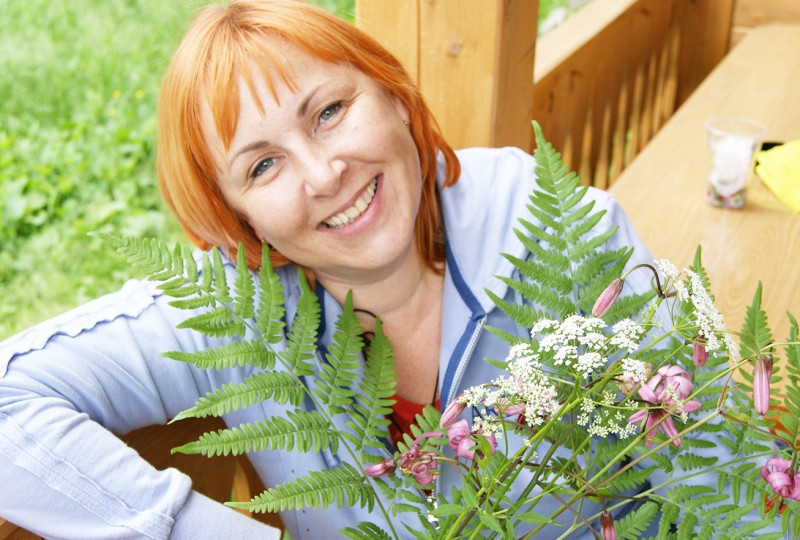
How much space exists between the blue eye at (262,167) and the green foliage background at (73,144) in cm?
160

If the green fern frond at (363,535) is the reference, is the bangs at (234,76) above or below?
above

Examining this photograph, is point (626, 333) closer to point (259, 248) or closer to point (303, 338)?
point (303, 338)

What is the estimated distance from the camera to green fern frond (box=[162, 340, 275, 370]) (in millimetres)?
809

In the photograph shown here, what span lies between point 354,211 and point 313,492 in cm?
45

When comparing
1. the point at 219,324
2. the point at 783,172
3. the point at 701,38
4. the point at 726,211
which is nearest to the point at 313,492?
the point at 219,324

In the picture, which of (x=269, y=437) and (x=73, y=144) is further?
(x=73, y=144)

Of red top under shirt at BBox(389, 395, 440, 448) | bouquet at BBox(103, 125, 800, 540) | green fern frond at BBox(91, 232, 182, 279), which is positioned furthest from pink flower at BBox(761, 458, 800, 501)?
red top under shirt at BBox(389, 395, 440, 448)

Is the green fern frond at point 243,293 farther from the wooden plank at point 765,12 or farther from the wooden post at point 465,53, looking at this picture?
the wooden plank at point 765,12

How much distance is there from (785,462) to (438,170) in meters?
0.75

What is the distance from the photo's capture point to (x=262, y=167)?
1.12 meters

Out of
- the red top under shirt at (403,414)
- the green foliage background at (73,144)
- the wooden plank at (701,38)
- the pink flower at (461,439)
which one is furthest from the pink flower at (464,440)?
the wooden plank at (701,38)

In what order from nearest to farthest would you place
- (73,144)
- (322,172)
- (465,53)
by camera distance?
(322,172) → (465,53) → (73,144)

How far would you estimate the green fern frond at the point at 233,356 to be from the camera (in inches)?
31.9

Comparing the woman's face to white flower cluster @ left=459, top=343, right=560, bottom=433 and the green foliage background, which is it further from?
the green foliage background
